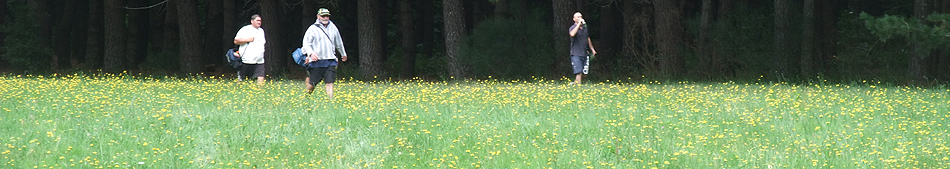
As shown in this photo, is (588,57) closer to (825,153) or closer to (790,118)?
(790,118)

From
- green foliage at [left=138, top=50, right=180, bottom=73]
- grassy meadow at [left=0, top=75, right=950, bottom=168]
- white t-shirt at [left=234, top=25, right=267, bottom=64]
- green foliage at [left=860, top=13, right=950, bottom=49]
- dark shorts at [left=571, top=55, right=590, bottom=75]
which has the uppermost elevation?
green foliage at [left=860, top=13, right=950, bottom=49]

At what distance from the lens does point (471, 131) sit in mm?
9453

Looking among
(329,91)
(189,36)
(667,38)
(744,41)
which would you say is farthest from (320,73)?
(189,36)

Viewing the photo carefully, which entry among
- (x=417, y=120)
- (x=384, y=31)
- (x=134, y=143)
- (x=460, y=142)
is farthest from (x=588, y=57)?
(x=384, y=31)

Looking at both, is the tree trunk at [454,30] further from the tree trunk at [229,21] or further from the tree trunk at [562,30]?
the tree trunk at [229,21]

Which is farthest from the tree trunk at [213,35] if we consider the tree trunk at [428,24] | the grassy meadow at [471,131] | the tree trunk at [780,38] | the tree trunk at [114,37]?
the grassy meadow at [471,131]

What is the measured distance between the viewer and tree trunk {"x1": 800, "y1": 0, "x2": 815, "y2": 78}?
65.3ft

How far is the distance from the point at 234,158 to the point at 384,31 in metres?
26.4

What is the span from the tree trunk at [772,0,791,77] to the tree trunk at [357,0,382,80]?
28.2ft

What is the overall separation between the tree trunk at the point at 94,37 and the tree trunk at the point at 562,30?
1501 cm

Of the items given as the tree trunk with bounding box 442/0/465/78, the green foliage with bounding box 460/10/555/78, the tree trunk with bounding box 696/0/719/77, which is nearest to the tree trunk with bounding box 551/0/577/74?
the green foliage with bounding box 460/10/555/78

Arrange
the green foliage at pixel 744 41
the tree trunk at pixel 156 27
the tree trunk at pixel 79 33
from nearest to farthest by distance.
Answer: the green foliage at pixel 744 41 → the tree trunk at pixel 156 27 → the tree trunk at pixel 79 33

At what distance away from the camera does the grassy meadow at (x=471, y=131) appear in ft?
25.9

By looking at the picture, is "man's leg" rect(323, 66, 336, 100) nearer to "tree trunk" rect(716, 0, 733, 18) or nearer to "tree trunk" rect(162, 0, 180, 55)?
"tree trunk" rect(716, 0, 733, 18)
